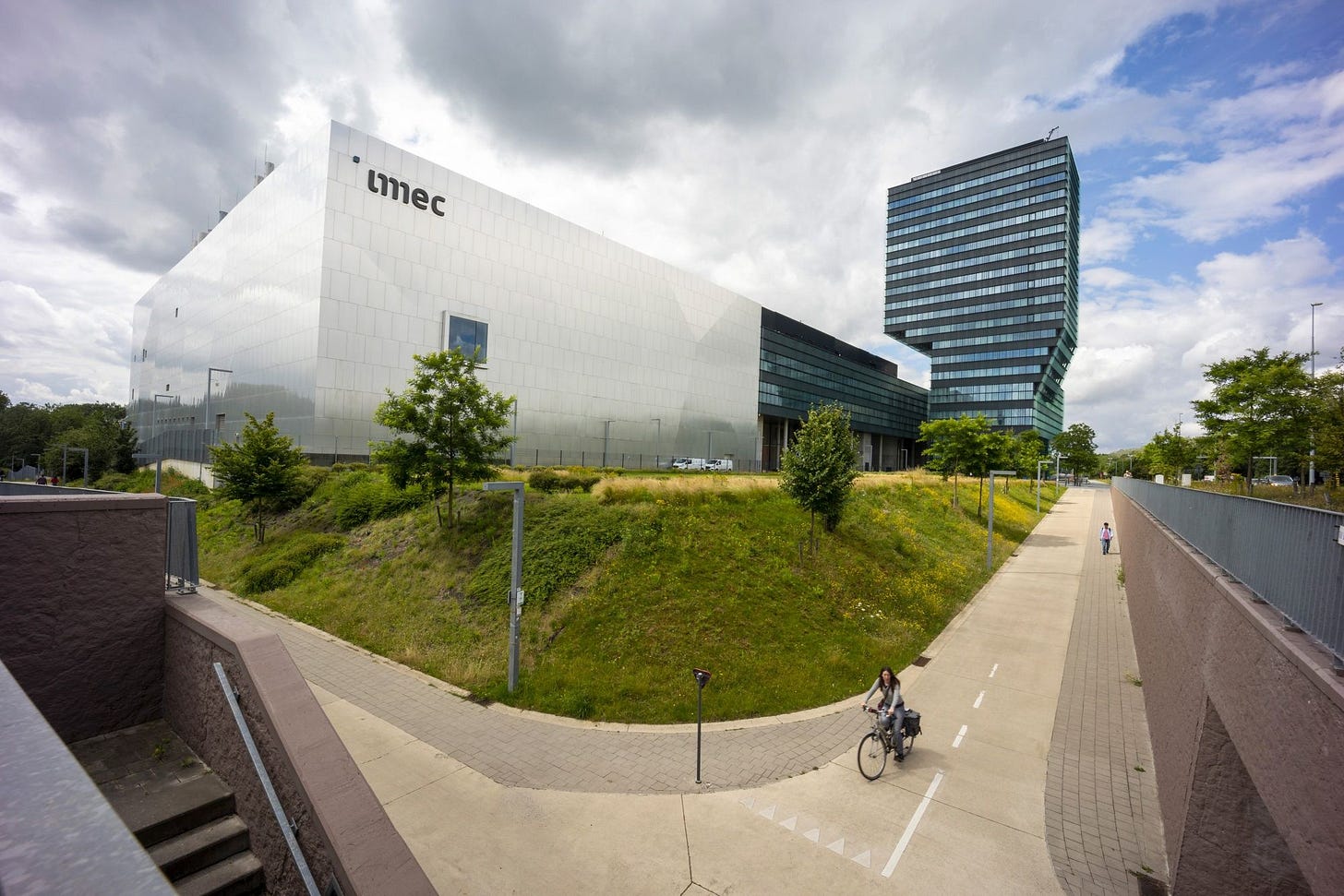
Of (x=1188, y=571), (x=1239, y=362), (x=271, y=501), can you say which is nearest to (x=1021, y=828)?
(x=1188, y=571)

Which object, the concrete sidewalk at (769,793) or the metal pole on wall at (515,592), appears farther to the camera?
the metal pole on wall at (515,592)

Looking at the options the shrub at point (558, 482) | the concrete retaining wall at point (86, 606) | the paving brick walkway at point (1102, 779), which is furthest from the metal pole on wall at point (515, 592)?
the shrub at point (558, 482)

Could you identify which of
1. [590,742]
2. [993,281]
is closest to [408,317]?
[590,742]

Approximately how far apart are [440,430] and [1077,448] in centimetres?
9695

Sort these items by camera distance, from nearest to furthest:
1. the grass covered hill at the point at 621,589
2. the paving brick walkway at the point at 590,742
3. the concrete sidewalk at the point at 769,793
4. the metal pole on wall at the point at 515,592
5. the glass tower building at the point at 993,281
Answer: the concrete sidewalk at the point at 769,793 → the paving brick walkway at the point at 590,742 → the metal pole on wall at the point at 515,592 → the grass covered hill at the point at 621,589 → the glass tower building at the point at 993,281

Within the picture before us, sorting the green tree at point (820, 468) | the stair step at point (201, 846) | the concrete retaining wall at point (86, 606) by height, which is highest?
the green tree at point (820, 468)

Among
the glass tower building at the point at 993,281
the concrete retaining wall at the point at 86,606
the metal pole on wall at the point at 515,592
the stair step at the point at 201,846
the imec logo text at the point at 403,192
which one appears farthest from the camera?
the glass tower building at the point at 993,281

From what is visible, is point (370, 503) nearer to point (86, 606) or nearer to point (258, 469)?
point (258, 469)

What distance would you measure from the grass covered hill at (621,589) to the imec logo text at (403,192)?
21328 millimetres

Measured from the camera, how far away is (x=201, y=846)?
438 centimetres

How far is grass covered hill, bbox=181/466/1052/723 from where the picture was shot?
12.2 metres

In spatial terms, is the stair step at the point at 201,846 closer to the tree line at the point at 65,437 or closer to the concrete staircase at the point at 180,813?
the concrete staircase at the point at 180,813

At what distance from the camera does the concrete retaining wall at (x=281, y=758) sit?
13.0ft

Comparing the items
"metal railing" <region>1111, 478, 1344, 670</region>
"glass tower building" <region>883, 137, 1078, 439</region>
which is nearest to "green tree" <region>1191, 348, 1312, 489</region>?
"metal railing" <region>1111, 478, 1344, 670</region>
